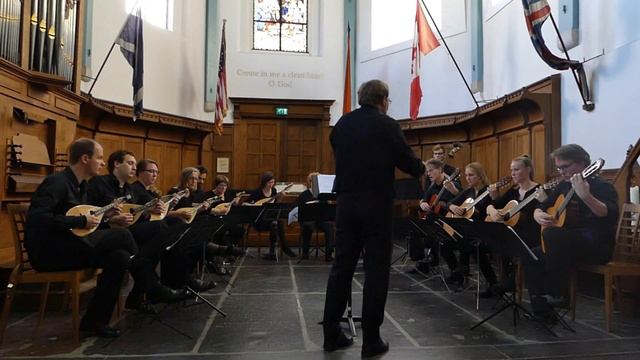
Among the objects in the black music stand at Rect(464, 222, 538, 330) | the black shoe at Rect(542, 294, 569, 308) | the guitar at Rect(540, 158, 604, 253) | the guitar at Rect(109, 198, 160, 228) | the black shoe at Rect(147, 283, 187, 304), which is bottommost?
the black shoe at Rect(147, 283, 187, 304)

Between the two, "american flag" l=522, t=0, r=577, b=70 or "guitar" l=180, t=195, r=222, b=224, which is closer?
"guitar" l=180, t=195, r=222, b=224

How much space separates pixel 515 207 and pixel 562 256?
2.34ft

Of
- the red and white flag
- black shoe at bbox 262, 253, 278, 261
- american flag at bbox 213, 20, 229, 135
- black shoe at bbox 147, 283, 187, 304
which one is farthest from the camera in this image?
american flag at bbox 213, 20, 229, 135

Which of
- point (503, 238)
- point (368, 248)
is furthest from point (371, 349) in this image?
point (503, 238)

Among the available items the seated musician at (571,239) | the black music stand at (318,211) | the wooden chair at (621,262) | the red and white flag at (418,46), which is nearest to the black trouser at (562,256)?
the seated musician at (571,239)

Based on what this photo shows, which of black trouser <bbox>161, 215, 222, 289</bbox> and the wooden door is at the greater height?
the wooden door

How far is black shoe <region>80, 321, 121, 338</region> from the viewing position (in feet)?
10.1

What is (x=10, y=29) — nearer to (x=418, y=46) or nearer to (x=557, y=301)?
(x=557, y=301)

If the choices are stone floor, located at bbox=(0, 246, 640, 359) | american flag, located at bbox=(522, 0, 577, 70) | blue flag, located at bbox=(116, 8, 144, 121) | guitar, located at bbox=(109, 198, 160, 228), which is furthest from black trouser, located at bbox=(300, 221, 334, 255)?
american flag, located at bbox=(522, 0, 577, 70)

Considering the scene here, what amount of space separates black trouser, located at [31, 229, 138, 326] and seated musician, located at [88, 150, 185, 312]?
0.17m

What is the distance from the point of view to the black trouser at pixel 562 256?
332 cm

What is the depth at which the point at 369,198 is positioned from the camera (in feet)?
8.79

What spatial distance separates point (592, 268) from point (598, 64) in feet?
9.68

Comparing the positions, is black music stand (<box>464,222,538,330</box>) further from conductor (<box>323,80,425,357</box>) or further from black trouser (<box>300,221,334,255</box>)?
black trouser (<box>300,221,334,255</box>)
